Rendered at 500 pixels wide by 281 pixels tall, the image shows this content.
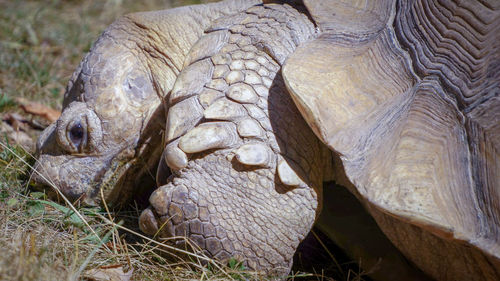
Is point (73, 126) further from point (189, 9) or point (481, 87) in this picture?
point (481, 87)

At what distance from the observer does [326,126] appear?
1776mm

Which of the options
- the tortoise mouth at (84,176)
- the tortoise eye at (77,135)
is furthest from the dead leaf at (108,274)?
the tortoise eye at (77,135)

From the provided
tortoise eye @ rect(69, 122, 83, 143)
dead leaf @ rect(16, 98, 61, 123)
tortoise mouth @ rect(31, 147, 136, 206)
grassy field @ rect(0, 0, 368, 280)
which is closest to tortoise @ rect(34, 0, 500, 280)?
grassy field @ rect(0, 0, 368, 280)

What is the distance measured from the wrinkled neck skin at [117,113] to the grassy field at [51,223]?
13cm

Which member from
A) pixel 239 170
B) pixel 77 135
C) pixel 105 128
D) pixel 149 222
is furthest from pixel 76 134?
pixel 239 170

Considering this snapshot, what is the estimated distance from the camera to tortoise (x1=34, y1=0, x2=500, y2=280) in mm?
1734

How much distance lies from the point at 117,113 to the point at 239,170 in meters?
0.80

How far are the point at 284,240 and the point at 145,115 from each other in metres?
0.95

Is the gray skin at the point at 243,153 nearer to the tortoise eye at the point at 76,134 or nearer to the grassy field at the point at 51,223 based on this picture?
the grassy field at the point at 51,223

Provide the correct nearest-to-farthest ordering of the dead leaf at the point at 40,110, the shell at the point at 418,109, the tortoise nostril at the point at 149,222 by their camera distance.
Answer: the shell at the point at 418,109, the tortoise nostril at the point at 149,222, the dead leaf at the point at 40,110

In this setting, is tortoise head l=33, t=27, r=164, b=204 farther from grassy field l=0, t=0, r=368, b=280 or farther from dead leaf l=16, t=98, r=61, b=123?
dead leaf l=16, t=98, r=61, b=123

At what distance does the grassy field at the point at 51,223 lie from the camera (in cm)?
190

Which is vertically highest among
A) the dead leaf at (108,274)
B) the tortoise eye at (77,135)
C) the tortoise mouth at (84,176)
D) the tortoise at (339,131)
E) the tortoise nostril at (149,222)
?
the tortoise at (339,131)

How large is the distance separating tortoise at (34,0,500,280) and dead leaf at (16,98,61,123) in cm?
175
